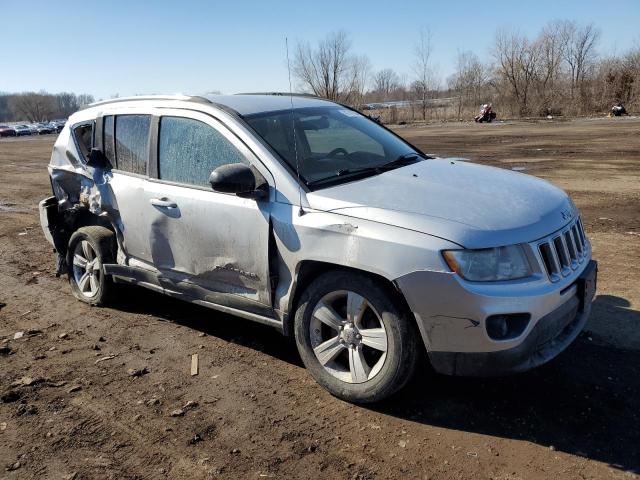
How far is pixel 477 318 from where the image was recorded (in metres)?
3.01

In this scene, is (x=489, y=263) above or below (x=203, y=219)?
below

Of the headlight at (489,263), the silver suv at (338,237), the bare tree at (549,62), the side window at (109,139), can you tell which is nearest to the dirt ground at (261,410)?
the silver suv at (338,237)

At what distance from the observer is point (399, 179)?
388 cm

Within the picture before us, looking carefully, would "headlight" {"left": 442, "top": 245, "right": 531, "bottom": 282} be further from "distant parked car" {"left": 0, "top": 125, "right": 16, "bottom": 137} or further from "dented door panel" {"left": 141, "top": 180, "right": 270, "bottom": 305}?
"distant parked car" {"left": 0, "top": 125, "right": 16, "bottom": 137}

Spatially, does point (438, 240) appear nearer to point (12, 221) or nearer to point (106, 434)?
point (106, 434)

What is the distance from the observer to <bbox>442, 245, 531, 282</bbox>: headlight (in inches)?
119

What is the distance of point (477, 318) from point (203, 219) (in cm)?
209

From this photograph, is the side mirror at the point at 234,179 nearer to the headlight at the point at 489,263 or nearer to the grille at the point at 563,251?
the headlight at the point at 489,263

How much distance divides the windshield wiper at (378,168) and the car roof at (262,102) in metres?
0.86

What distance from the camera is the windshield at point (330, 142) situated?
13.1 feet

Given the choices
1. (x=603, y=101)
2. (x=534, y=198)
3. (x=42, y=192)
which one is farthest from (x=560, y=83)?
(x=534, y=198)

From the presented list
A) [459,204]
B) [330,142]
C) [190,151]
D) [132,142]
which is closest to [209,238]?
[190,151]

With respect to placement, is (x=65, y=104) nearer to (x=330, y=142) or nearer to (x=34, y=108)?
(x=34, y=108)

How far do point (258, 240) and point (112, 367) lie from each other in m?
1.56
